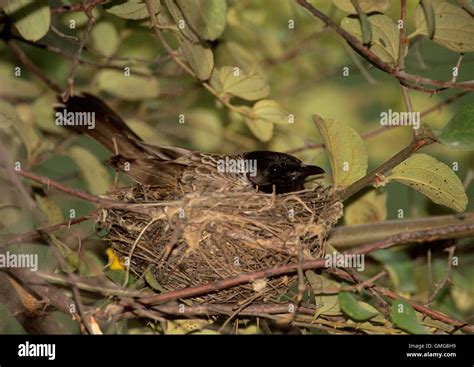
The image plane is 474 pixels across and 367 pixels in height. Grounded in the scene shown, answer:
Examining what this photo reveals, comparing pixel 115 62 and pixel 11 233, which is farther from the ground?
pixel 115 62

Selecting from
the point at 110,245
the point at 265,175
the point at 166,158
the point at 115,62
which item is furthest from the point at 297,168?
the point at 115,62

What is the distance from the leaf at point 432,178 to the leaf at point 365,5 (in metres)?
0.80

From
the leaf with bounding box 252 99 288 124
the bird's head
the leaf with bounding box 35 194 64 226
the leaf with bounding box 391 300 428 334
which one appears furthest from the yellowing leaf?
the leaf with bounding box 391 300 428 334

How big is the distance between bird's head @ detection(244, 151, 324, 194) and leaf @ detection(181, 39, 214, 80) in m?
0.98

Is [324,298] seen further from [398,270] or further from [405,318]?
[398,270]

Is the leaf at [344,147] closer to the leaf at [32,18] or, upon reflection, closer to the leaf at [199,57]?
the leaf at [199,57]

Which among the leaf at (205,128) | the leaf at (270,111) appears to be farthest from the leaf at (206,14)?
the leaf at (205,128)

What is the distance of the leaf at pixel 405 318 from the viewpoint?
3.40 meters

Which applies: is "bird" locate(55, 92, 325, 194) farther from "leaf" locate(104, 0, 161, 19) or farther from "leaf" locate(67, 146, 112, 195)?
"leaf" locate(104, 0, 161, 19)

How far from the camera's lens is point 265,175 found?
17.2 ft

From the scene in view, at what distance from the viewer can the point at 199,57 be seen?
14.1 feet

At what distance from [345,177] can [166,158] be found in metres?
1.29
